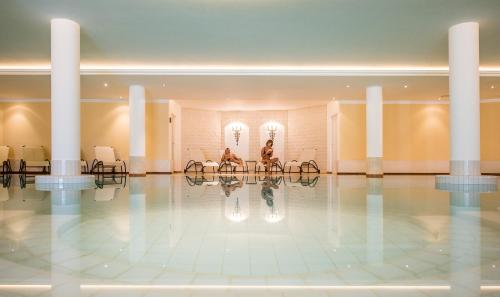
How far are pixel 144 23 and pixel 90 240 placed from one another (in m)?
6.23

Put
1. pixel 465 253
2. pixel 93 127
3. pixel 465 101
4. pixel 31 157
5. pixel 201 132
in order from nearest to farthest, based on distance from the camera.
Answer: pixel 465 253
pixel 465 101
pixel 31 157
pixel 93 127
pixel 201 132

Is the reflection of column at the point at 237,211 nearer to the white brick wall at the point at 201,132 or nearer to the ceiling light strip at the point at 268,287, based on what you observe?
the ceiling light strip at the point at 268,287

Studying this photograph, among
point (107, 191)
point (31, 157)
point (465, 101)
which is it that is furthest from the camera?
point (31, 157)

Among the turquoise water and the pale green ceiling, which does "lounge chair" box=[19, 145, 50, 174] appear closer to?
the pale green ceiling

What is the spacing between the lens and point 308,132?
19.3 meters

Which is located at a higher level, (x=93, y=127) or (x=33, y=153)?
(x=93, y=127)

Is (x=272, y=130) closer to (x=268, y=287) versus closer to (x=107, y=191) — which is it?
(x=107, y=191)

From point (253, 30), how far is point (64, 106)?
424 cm

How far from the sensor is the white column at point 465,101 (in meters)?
8.05

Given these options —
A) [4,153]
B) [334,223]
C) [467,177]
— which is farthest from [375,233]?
[4,153]

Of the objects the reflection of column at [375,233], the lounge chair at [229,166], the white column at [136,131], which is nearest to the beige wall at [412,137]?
the lounge chair at [229,166]

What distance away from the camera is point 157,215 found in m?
4.10

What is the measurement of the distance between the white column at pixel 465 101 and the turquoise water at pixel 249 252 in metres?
4.15

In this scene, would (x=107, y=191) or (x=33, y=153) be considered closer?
(x=107, y=191)
